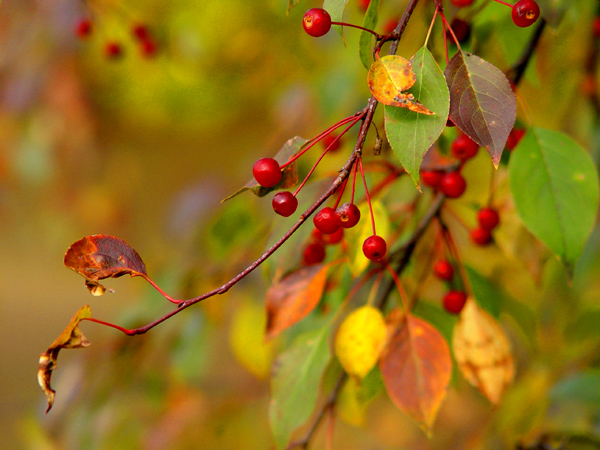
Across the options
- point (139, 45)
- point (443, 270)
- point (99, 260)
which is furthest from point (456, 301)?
point (139, 45)

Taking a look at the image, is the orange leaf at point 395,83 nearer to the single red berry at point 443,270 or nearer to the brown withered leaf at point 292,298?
the brown withered leaf at point 292,298

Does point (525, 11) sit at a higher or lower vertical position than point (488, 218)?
higher

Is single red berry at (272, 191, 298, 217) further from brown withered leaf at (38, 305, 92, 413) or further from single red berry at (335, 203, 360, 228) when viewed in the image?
brown withered leaf at (38, 305, 92, 413)

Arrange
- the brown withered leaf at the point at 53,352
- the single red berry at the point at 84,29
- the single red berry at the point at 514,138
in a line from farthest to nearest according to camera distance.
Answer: the single red berry at the point at 84,29, the single red berry at the point at 514,138, the brown withered leaf at the point at 53,352

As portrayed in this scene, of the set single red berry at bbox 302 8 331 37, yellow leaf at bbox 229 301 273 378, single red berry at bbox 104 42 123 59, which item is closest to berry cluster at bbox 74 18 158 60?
single red berry at bbox 104 42 123 59

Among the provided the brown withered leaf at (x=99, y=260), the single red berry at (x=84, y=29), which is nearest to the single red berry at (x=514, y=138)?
the brown withered leaf at (x=99, y=260)

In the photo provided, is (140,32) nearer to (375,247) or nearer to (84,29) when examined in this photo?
(84,29)
